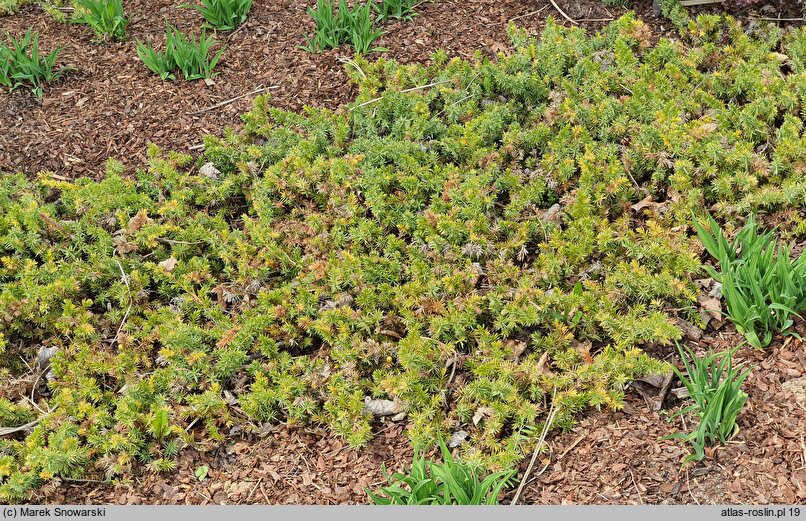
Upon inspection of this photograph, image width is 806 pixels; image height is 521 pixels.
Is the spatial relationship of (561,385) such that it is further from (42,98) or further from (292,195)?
(42,98)

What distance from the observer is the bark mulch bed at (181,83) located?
16.0 feet

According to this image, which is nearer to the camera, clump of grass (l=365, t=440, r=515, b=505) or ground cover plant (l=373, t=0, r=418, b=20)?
clump of grass (l=365, t=440, r=515, b=505)

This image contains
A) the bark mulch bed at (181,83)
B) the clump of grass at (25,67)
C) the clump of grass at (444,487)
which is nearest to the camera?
the clump of grass at (444,487)

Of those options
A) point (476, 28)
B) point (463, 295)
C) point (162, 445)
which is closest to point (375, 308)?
point (463, 295)

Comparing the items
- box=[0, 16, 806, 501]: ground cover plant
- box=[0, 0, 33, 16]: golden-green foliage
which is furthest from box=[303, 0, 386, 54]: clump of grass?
box=[0, 0, 33, 16]: golden-green foliage

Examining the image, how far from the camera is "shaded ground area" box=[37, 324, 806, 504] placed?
8.94 feet

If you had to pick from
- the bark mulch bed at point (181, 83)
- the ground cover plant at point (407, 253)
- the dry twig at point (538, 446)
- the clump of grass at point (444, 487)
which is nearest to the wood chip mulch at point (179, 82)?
the bark mulch bed at point (181, 83)

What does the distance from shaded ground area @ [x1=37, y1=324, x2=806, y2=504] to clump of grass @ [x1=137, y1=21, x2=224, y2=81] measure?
3037mm

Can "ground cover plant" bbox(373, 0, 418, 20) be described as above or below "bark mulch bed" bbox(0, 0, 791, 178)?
above

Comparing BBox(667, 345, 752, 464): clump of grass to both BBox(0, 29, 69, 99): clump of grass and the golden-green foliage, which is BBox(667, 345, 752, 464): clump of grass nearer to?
BBox(0, 29, 69, 99): clump of grass

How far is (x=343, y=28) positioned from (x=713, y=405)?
3778 mm

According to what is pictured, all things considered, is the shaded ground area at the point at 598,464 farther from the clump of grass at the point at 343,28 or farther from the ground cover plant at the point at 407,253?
the clump of grass at the point at 343,28

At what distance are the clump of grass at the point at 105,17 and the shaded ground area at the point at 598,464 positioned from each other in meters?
3.73

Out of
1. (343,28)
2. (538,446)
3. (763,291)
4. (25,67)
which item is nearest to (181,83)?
(25,67)
